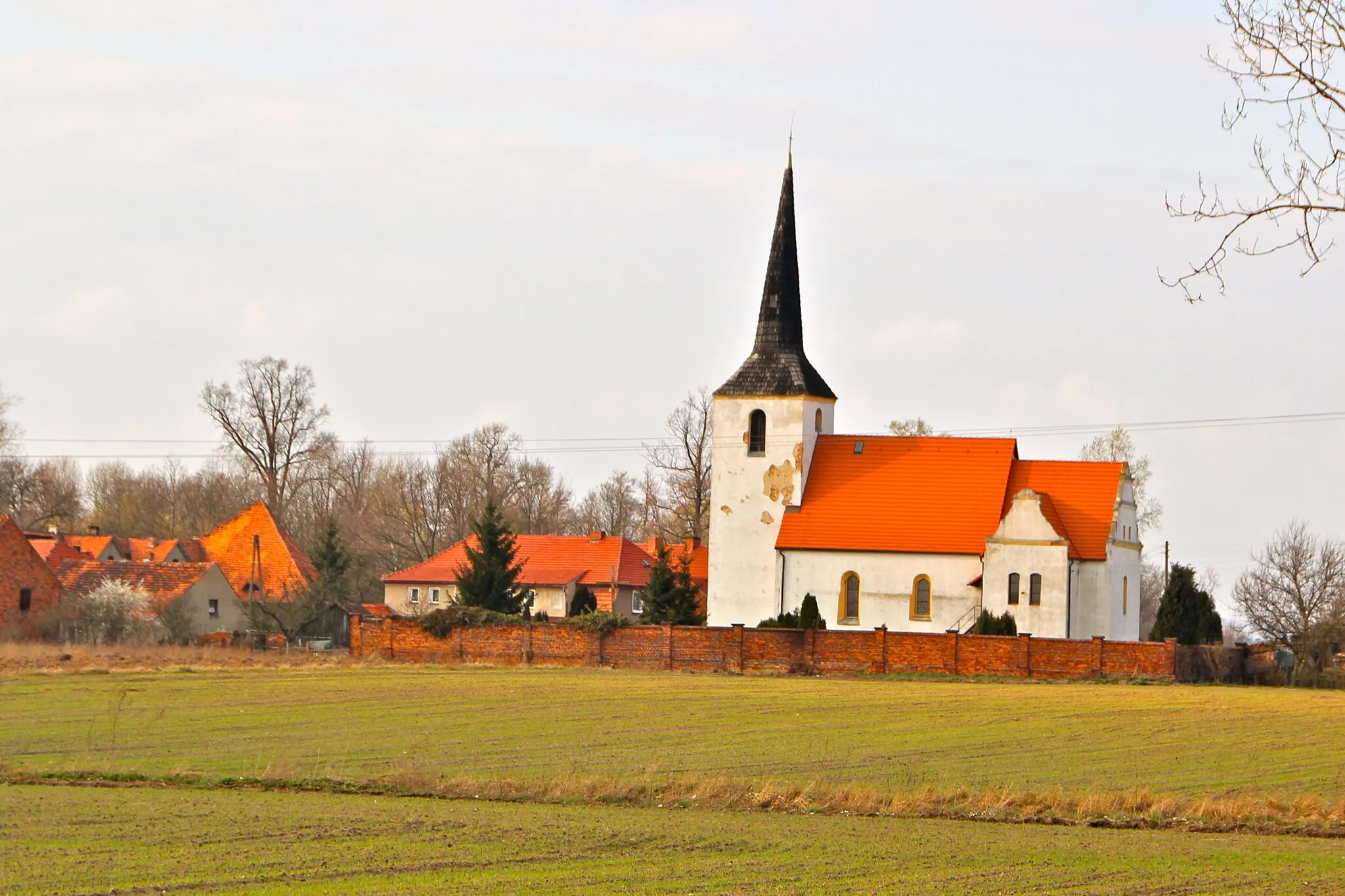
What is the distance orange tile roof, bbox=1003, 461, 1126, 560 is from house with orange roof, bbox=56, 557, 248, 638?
28.8 m

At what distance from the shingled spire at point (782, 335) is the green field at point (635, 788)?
19503 millimetres

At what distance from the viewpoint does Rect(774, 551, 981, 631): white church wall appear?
2053 inches

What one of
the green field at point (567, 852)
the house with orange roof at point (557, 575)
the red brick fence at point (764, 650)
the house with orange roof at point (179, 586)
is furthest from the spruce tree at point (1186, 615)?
the green field at point (567, 852)

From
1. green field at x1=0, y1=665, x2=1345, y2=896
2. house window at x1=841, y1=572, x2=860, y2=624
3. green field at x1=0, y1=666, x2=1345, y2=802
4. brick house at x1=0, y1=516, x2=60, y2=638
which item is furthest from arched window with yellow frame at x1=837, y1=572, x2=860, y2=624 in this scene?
brick house at x1=0, y1=516, x2=60, y2=638

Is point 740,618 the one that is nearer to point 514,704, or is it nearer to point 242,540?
point 514,704

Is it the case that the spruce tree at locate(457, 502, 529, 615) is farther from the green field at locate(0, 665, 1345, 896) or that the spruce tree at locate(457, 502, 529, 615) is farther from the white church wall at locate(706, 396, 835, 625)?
the green field at locate(0, 665, 1345, 896)

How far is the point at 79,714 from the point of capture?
92.9 feet

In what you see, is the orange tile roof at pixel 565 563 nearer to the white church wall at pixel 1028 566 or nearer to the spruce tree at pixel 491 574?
the spruce tree at pixel 491 574

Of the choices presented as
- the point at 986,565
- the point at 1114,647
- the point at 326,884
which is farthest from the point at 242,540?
the point at 326,884

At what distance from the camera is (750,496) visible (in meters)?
55.6

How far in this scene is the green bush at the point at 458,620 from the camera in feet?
164

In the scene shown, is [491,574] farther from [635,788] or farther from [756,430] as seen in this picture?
[635,788]

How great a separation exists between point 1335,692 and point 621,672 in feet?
65.4

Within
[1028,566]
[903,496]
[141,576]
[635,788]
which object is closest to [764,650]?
[1028,566]
